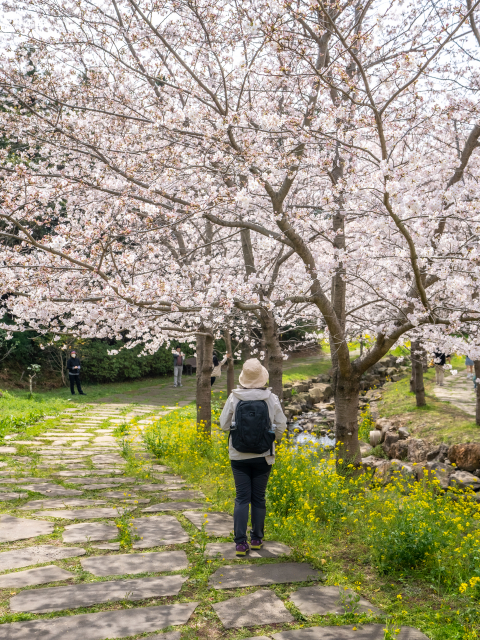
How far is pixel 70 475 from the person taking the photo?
632cm

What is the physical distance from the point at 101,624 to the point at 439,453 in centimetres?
854

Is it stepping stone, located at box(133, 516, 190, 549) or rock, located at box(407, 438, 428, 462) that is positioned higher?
stepping stone, located at box(133, 516, 190, 549)

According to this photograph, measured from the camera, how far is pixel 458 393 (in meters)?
14.1

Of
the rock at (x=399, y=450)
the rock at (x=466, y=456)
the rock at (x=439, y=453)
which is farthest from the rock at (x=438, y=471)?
the rock at (x=399, y=450)

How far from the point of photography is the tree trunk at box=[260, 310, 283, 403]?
7.86m

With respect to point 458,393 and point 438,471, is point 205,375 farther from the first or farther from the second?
point 458,393

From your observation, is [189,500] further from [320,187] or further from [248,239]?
[320,187]

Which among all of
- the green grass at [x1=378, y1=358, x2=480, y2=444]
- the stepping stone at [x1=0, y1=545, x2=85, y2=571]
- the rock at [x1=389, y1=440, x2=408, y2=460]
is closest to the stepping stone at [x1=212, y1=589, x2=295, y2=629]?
the stepping stone at [x1=0, y1=545, x2=85, y2=571]

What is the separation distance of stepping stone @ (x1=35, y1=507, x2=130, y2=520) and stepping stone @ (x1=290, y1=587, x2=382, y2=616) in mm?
2028

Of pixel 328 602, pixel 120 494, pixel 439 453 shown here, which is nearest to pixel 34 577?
pixel 328 602

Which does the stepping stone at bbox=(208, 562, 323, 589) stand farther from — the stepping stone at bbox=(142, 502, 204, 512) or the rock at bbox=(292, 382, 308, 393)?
the rock at bbox=(292, 382, 308, 393)

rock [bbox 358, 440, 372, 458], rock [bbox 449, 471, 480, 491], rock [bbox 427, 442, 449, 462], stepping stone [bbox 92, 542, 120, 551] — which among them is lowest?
rock [bbox 358, 440, 372, 458]

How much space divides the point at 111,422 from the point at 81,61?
22.6ft

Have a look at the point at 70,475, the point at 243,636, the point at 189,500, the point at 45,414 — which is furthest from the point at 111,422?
the point at 243,636
